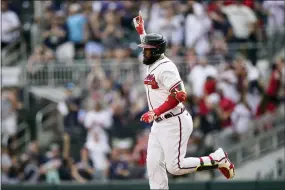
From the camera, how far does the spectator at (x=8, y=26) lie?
19.0 meters

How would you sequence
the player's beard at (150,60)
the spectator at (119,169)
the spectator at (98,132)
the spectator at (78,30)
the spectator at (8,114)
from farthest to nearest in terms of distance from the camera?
the spectator at (78,30)
the spectator at (8,114)
the spectator at (98,132)
the spectator at (119,169)
the player's beard at (150,60)

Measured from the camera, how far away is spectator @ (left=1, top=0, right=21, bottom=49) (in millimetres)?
19031

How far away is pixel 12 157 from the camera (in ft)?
58.4

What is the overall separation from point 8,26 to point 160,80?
898 cm

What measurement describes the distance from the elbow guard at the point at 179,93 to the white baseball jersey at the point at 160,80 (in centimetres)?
4

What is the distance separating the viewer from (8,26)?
751 inches

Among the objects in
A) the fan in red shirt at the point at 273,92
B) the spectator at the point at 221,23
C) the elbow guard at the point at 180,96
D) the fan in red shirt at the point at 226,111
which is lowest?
the fan in red shirt at the point at 226,111

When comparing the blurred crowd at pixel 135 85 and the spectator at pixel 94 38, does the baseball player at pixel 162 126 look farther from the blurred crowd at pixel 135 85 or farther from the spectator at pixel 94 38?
the spectator at pixel 94 38

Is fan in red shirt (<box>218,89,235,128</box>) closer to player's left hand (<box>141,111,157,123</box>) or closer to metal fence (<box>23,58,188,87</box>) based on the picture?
metal fence (<box>23,58,188,87</box>)

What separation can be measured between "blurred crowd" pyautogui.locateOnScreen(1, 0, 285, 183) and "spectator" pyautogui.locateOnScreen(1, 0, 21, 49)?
0.56 meters

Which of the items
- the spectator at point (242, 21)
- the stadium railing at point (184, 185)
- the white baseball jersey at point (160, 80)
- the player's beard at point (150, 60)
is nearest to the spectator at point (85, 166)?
the stadium railing at point (184, 185)

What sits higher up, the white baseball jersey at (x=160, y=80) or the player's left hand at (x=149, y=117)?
the white baseball jersey at (x=160, y=80)

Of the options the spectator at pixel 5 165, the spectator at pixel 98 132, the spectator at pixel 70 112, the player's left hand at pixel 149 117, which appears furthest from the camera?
the spectator at pixel 70 112

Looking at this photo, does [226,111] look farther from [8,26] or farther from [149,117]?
[149,117]
